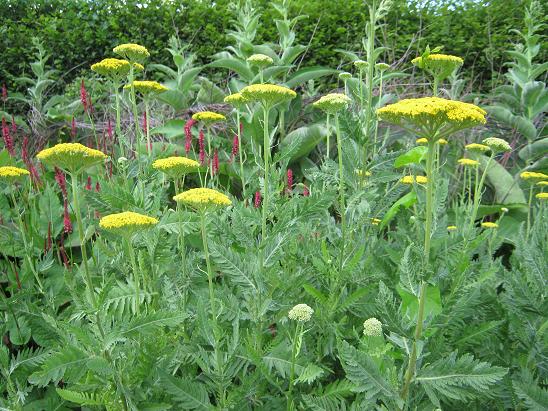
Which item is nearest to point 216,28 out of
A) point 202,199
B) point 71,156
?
point 71,156

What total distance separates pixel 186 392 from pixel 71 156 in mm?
636

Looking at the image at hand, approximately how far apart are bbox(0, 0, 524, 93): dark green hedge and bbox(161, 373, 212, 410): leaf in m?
5.23

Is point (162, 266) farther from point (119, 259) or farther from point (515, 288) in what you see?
point (515, 288)

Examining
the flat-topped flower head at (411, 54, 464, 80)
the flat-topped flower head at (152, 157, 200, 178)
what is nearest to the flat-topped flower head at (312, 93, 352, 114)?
the flat-topped flower head at (411, 54, 464, 80)

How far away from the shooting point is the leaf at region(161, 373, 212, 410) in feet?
4.09

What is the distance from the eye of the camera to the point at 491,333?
4.98ft

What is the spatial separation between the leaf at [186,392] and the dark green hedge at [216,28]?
5234 mm

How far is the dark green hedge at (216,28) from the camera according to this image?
6.22m

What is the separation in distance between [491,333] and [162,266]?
0.96 meters

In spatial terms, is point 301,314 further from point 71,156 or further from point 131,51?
point 131,51

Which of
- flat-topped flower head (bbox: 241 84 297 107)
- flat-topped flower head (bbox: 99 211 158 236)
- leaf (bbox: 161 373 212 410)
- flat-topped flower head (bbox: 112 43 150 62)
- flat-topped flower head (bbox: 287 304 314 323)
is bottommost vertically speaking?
leaf (bbox: 161 373 212 410)

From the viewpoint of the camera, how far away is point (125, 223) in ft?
4.04

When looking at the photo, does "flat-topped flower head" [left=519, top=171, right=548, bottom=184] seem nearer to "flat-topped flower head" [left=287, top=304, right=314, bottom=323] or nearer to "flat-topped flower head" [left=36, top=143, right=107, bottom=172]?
"flat-topped flower head" [left=287, top=304, right=314, bottom=323]

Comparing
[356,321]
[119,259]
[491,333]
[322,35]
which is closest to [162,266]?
[119,259]
